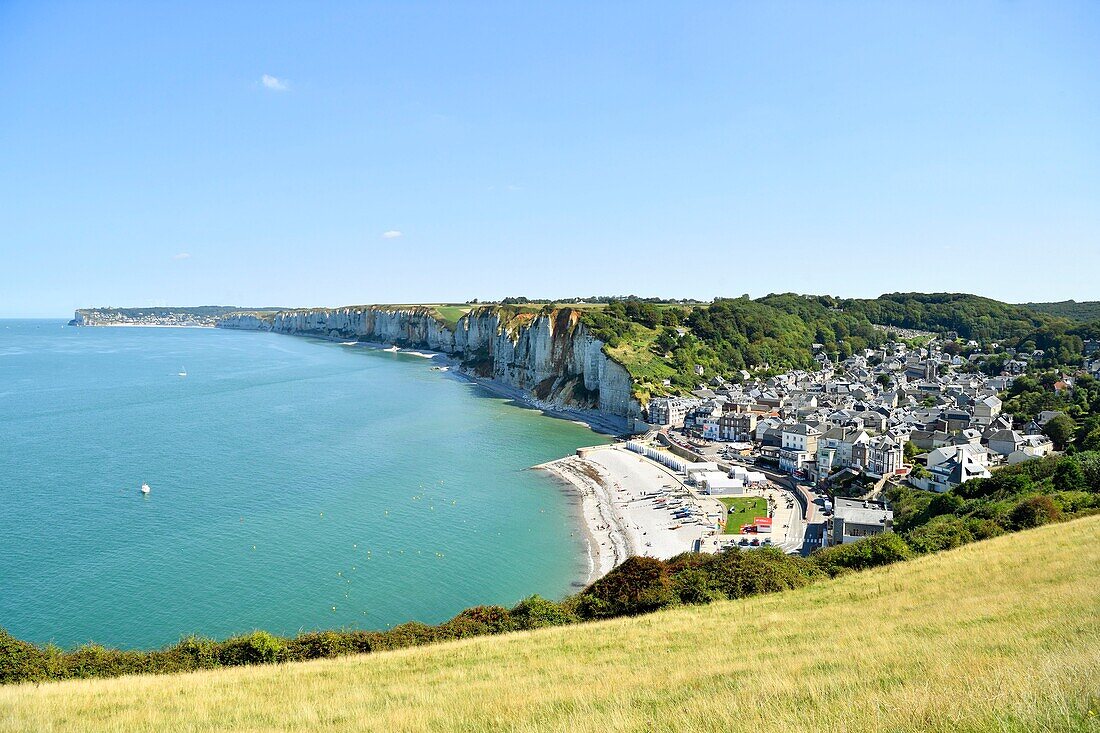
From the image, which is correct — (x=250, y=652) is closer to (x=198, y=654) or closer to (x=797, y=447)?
(x=198, y=654)

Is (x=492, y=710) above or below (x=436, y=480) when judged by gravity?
above

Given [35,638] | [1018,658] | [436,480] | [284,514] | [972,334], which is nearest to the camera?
[1018,658]

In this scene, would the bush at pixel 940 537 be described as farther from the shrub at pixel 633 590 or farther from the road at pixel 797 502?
the road at pixel 797 502

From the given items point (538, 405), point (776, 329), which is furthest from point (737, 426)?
point (776, 329)

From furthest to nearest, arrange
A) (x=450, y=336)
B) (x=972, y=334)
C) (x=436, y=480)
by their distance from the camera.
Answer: (x=450, y=336), (x=972, y=334), (x=436, y=480)

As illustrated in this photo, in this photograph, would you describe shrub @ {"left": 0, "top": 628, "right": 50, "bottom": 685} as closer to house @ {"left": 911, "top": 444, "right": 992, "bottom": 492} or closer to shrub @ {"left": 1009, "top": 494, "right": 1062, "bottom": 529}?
shrub @ {"left": 1009, "top": 494, "right": 1062, "bottom": 529}

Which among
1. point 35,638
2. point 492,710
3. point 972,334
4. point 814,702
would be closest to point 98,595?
point 35,638

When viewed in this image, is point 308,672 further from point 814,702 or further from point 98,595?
point 98,595
